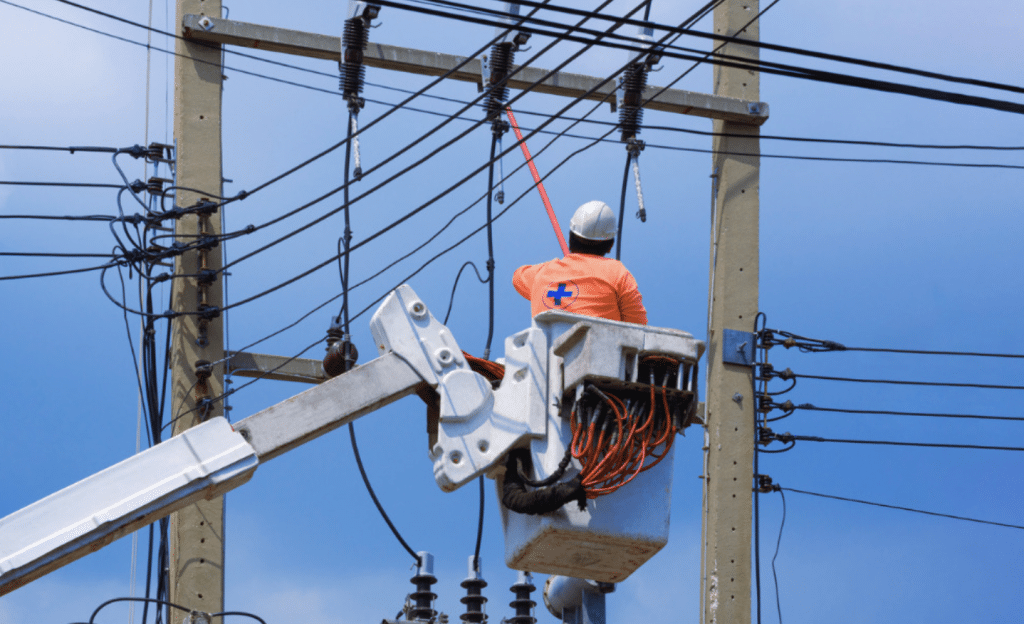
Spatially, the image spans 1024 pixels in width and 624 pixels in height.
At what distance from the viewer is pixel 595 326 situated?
321 inches

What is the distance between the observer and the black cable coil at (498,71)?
11.2 metres

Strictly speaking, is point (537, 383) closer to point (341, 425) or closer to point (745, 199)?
point (341, 425)

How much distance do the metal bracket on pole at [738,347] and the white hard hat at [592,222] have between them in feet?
10.2

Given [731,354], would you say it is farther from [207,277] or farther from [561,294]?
[207,277]

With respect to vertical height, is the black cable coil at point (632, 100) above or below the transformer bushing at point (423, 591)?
above

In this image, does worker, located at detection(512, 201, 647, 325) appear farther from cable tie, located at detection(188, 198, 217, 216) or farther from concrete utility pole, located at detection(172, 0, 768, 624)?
cable tie, located at detection(188, 198, 217, 216)

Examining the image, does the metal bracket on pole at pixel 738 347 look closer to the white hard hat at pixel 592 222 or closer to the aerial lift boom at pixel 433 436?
the white hard hat at pixel 592 222

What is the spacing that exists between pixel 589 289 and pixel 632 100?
3412 millimetres

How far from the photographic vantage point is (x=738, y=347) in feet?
39.0

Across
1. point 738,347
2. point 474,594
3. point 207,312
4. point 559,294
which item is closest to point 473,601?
point 474,594

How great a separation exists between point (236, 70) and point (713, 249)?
379 cm

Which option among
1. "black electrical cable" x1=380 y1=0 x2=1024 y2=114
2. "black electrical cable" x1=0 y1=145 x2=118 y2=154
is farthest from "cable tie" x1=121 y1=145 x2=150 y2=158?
"black electrical cable" x1=380 y1=0 x2=1024 y2=114

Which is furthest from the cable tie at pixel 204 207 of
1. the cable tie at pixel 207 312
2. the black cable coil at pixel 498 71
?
the black cable coil at pixel 498 71

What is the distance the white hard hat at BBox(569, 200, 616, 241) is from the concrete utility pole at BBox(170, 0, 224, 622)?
9.50ft
